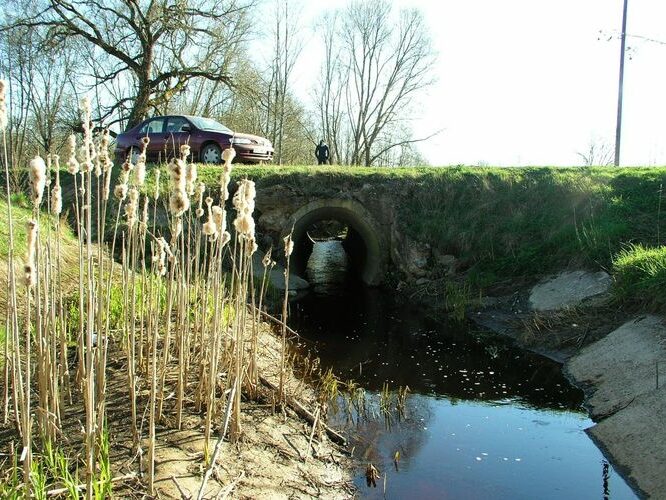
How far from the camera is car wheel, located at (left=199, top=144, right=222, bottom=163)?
15672 millimetres

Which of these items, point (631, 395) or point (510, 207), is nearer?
point (631, 395)

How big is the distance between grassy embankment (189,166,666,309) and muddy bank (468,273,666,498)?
3.27ft

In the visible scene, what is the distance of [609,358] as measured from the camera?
7.96m

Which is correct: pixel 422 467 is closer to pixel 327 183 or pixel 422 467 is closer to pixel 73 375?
pixel 73 375

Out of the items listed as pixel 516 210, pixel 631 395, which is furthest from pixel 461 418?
pixel 516 210

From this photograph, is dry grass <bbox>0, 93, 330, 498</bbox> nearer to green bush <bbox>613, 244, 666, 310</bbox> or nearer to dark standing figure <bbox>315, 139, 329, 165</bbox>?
green bush <bbox>613, 244, 666, 310</bbox>

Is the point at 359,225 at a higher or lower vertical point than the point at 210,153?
lower

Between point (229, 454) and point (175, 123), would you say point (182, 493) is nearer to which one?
point (229, 454)

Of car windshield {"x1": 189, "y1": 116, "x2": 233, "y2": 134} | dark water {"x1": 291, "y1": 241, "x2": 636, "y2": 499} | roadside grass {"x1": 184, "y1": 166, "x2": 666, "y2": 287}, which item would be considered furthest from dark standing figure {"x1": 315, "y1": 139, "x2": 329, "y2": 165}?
dark water {"x1": 291, "y1": 241, "x2": 636, "y2": 499}

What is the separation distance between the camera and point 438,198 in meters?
14.5

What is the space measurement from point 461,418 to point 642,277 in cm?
429

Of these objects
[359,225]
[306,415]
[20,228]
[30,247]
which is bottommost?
[306,415]

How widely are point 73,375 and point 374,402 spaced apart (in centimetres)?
334

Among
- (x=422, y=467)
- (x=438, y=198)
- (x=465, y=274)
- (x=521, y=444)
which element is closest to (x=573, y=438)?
(x=521, y=444)
